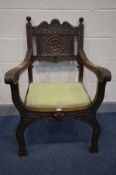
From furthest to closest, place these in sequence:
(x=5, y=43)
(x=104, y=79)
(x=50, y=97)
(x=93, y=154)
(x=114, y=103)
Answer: (x=114, y=103), (x=5, y=43), (x=93, y=154), (x=50, y=97), (x=104, y=79)

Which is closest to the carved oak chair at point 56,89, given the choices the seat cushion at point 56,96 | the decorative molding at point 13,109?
the seat cushion at point 56,96

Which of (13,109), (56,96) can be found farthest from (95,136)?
(13,109)

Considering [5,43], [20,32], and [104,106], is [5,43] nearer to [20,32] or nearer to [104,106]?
[20,32]

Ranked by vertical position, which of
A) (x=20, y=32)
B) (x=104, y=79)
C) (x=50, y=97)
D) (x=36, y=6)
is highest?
(x=36, y=6)

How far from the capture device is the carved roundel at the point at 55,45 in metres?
1.77

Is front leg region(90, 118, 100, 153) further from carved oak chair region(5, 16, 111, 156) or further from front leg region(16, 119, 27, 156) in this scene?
front leg region(16, 119, 27, 156)

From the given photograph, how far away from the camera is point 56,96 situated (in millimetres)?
1514

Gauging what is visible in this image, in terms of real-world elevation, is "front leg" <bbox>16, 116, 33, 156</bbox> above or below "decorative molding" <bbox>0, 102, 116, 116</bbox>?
above

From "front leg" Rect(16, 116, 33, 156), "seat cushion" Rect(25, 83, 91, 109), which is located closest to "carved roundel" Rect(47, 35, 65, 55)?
"seat cushion" Rect(25, 83, 91, 109)

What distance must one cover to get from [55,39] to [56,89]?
0.43 metres

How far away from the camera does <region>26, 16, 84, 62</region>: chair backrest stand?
1743 millimetres

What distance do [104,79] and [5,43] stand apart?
3.21 feet

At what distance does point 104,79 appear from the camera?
1.31 metres

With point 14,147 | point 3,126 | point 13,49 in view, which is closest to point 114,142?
point 14,147
